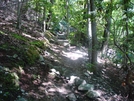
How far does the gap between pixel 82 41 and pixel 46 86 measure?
13.3 meters

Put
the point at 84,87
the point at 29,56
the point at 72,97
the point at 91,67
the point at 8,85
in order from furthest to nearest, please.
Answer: the point at 91,67 < the point at 29,56 < the point at 84,87 < the point at 72,97 < the point at 8,85

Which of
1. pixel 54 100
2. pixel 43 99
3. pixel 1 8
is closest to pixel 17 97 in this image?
pixel 43 99

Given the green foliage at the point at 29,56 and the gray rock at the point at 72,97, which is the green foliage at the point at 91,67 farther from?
the gray rock at the point at 72,97

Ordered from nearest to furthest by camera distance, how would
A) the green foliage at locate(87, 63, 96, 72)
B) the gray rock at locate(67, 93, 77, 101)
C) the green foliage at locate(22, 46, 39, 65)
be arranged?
1. the gray rock at locate(67, 93, 77, 101)
2. the green foliage at locate(22, 46, 39, 65)
3. the green foliage at locate(87, 63, 96, 72)

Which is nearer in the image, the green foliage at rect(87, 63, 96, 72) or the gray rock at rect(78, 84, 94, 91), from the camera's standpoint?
the gray rock at rect(78, 84, 94, 91)

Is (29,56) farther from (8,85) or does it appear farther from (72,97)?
(72,97)

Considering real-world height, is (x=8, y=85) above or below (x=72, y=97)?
above

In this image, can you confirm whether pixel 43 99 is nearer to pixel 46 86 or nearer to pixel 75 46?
pixel 46 86

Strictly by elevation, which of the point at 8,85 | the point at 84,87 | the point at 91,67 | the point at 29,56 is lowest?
the point at 84,87

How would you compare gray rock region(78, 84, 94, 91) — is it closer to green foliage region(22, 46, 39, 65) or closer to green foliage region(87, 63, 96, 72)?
green foliage region(87, 63, 96, 72)

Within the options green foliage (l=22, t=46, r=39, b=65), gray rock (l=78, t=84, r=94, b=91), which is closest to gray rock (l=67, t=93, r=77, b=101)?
gray rock (l=78, t=84, r=94, b=91)

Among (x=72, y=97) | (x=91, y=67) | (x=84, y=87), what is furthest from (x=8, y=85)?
(x=91, y=67)

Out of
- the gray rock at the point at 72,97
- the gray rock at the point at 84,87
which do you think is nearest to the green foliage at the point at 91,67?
the gray rock at the point at 84,87

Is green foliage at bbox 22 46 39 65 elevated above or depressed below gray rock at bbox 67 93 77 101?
above
